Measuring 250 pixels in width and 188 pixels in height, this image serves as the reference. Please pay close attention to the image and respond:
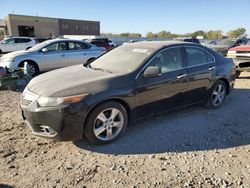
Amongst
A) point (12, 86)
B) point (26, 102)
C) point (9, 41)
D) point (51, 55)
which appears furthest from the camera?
point (9, 41)

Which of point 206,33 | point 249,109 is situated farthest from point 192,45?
point 206,33

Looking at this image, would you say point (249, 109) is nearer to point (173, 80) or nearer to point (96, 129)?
point (173, 80)

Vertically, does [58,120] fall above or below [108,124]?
above

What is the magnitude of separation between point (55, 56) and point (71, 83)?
20.2ft

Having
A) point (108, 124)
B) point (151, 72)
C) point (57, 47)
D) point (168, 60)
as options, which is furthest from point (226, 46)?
point (108, 124)

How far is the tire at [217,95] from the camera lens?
5406 millimetres

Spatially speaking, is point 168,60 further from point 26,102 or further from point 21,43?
point 21,43

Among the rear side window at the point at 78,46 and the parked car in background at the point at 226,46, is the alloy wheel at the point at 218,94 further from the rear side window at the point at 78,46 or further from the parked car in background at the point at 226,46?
the parked car in background at the point at 226,46

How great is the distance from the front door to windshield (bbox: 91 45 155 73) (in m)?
0.20

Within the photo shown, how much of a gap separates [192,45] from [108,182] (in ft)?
10.8

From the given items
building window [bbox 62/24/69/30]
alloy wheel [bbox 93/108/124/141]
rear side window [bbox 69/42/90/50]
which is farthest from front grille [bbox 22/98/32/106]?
building window [bbox 62/24/69/30]

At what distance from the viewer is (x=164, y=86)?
4.39m

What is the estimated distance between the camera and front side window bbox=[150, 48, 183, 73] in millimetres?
4414

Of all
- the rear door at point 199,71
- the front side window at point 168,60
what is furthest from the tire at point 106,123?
the rear door at point 199,71
